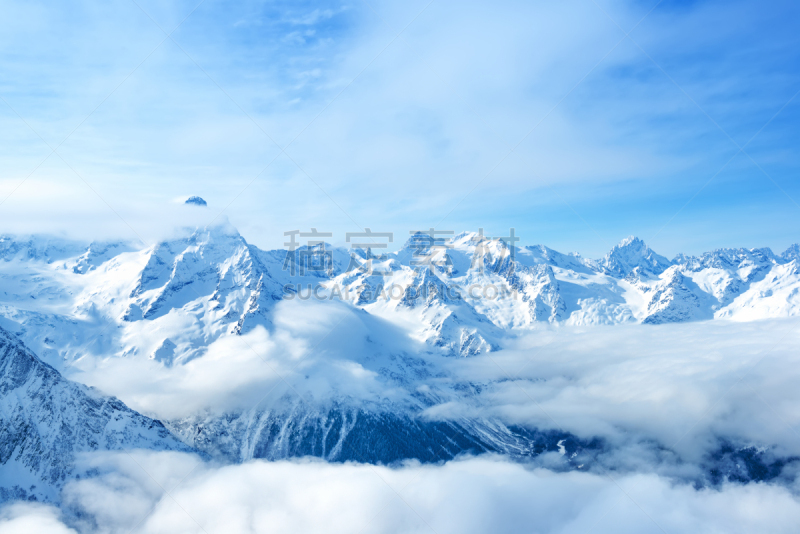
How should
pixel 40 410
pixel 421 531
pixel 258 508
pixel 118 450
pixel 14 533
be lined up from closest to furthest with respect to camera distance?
pixel 14 533, pixel 40 410, pixel 118 450, pixel 258 508, pixel 421 531

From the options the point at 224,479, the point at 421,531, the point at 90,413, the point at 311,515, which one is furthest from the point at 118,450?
the point at 421,531

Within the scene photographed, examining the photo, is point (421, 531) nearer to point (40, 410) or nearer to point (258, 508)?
point (258, 508)

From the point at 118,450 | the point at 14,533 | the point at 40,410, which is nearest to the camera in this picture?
the point at 14,533

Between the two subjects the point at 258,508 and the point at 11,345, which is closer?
the point at 11,345

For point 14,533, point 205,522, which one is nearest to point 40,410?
point 14,533

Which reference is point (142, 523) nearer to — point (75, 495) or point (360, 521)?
point (75, 495)

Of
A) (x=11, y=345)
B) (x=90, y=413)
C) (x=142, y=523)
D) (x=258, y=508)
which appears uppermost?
(x=11, y=345)

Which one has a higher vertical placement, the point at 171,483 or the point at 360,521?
the point at 171,483
